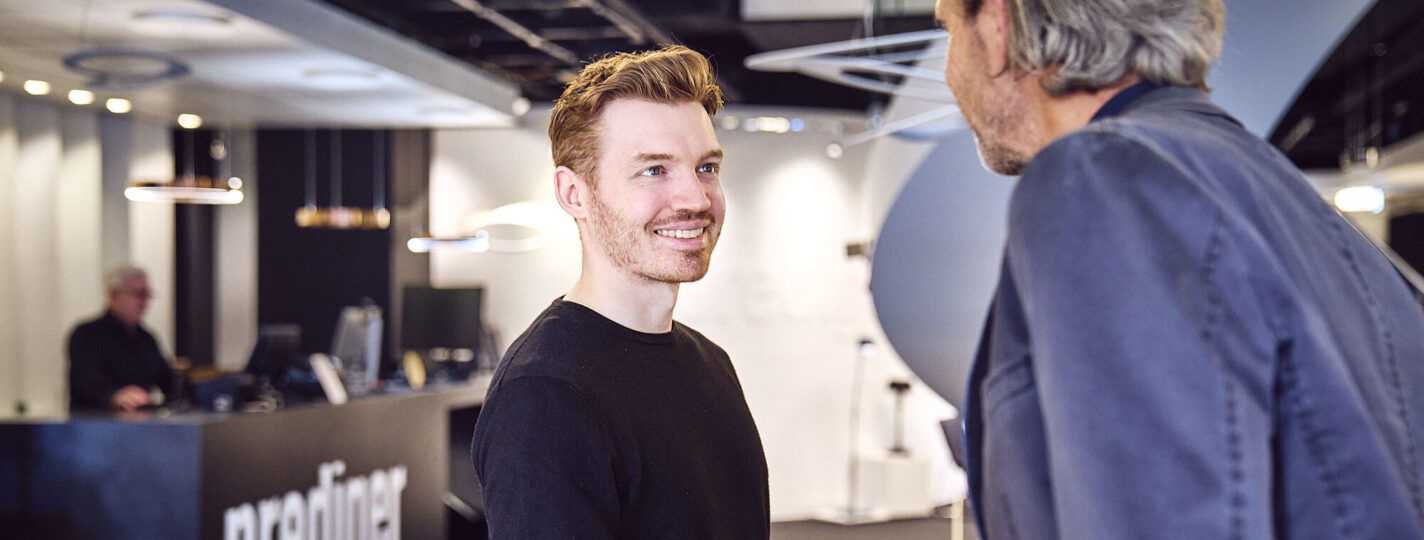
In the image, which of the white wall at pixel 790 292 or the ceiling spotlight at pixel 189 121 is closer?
the ceiling spotlight at pixel 189 121

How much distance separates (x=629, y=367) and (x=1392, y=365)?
863mm

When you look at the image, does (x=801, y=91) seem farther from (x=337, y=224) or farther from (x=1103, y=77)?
(x=1103, y=77)

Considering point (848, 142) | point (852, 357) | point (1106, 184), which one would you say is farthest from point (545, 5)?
point (1106, 184)

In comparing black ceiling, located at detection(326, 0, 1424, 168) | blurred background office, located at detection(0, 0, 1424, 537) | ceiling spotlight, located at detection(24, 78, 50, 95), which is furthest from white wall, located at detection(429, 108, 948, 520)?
ceiling spotlight, located at detection(24, 78, 50, 95)

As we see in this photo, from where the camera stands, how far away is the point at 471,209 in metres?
10.5

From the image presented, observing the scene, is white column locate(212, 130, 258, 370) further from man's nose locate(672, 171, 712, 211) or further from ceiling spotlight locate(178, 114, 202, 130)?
man's nose locate(672, 171, 712, 211)

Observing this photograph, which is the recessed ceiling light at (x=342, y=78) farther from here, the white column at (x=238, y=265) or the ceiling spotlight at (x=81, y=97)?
the white column at (x=238, y=265)

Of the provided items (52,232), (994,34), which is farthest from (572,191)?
(52,232)

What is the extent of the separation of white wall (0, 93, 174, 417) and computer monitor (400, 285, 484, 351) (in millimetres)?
2291

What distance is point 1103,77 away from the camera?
3.45ft

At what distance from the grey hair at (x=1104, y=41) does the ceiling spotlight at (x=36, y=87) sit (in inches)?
326

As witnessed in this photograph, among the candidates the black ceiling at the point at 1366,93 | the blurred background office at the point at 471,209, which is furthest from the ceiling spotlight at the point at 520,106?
the black ceiling at the point at 1366,93

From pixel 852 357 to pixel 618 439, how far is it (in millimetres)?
8890

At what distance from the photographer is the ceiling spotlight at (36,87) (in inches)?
307
